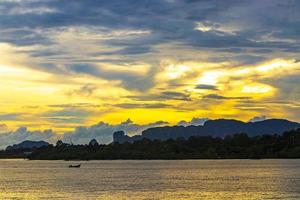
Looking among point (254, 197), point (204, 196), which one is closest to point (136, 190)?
point (204, 196)

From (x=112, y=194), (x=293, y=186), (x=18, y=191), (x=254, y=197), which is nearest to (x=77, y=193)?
(x=112, y=194)

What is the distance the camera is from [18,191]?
116 m

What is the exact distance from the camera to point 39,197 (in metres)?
100

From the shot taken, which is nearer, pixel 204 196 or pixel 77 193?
pixel 204 196

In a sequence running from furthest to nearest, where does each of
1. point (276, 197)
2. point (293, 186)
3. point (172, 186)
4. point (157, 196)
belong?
point (172, 186) → point (293, 186) → point (157, 196) → point (276, 197)

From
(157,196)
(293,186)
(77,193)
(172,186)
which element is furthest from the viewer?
(172,186)

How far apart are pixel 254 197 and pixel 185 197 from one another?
11.1 meters

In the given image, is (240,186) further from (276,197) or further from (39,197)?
(39,197)

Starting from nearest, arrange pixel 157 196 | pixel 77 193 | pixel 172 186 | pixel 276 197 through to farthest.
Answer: pixel 276 197, pixel 157 196, pixel 77 193, pixel 172 186

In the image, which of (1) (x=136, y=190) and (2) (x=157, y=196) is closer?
(2) (x=157, y=196)

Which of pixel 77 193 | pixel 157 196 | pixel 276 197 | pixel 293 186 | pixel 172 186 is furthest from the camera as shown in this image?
pixel 172 186

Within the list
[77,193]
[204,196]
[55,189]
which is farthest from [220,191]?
[55,189]

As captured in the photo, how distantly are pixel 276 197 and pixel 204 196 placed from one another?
11713 millimetres

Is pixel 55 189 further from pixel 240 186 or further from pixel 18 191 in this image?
pixel 240 186
